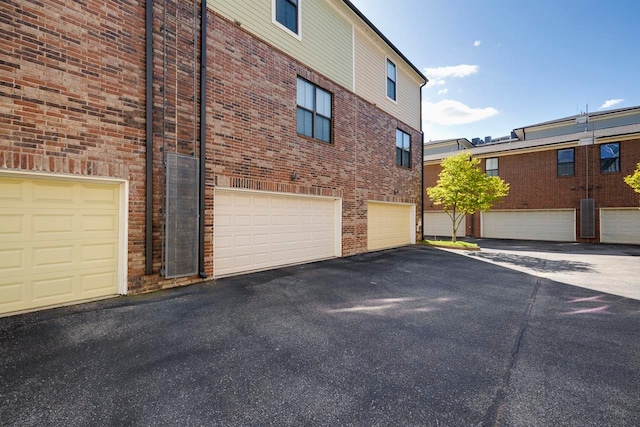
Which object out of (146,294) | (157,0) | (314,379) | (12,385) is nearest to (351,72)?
(157,0)

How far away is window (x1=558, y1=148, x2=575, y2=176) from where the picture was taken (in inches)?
693

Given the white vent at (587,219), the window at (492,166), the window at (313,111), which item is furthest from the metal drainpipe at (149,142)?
the white vent at (587,219)

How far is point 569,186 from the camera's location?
1753 cm

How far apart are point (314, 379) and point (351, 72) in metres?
10.5

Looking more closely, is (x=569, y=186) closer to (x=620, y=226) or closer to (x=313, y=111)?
(x=620, y=226)

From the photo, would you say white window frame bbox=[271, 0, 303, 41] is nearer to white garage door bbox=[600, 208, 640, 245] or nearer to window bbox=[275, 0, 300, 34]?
window bbox=[275, 0, 300, 34]

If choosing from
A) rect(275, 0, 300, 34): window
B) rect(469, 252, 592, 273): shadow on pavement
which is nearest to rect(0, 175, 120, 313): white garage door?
rect(275, 0, 300, 34): window

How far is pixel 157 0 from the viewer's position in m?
5.59

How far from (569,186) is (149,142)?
22.6 metres

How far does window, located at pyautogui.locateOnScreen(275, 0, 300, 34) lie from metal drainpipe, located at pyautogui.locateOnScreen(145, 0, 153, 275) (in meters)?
3.58

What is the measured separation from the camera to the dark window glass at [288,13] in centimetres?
790

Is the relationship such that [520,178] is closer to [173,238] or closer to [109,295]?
[173,238]

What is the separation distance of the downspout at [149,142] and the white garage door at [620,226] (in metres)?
23.1

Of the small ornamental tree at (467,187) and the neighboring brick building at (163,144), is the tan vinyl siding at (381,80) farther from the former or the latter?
the small ornamental tree at (467,187)
